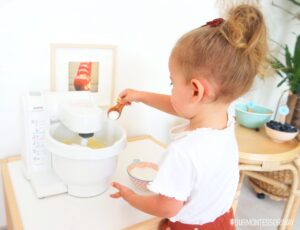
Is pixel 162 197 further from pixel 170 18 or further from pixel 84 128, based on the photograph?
pixel 170 18

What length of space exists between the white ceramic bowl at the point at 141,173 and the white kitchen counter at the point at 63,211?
0.04m

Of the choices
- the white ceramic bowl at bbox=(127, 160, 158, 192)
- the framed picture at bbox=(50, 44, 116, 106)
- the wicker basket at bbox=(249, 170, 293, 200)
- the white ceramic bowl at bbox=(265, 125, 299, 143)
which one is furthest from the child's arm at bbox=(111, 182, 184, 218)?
the wicker basket at bbox=(249, 170, 293, 200)

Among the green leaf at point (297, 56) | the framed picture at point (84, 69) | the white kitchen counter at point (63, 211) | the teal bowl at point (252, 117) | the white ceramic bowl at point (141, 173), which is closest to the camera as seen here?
the white kitchen counter at point (63, 211)

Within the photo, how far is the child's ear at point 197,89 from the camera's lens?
1.87ft

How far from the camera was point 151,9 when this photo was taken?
100 centimetres

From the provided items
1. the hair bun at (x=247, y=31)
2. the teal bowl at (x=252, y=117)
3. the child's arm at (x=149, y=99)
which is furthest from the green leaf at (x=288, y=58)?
the hair bun at (x=247, y=31)

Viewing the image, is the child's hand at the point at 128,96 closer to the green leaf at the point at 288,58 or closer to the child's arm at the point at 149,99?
the child's arm at the point at 149,99

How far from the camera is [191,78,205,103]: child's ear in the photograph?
0.57 meters

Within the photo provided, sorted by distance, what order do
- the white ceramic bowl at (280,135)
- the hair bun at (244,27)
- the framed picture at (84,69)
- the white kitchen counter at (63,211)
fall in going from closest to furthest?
the hair bun at (244,27) → the white kitchen counter at (63,211) → the framed picture at (84,69) → the white ceramic bowl at (280,135)

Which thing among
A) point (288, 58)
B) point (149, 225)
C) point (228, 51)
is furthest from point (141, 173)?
point (288, 58)

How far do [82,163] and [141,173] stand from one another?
220 mm

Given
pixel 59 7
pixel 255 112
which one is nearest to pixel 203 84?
pixel 59 7

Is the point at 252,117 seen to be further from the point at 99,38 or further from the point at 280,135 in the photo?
the point at 99,38

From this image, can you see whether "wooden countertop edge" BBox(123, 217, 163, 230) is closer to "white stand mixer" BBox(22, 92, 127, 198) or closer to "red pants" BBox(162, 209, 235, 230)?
"red pants" BBox(162, 209, 235, 230)
